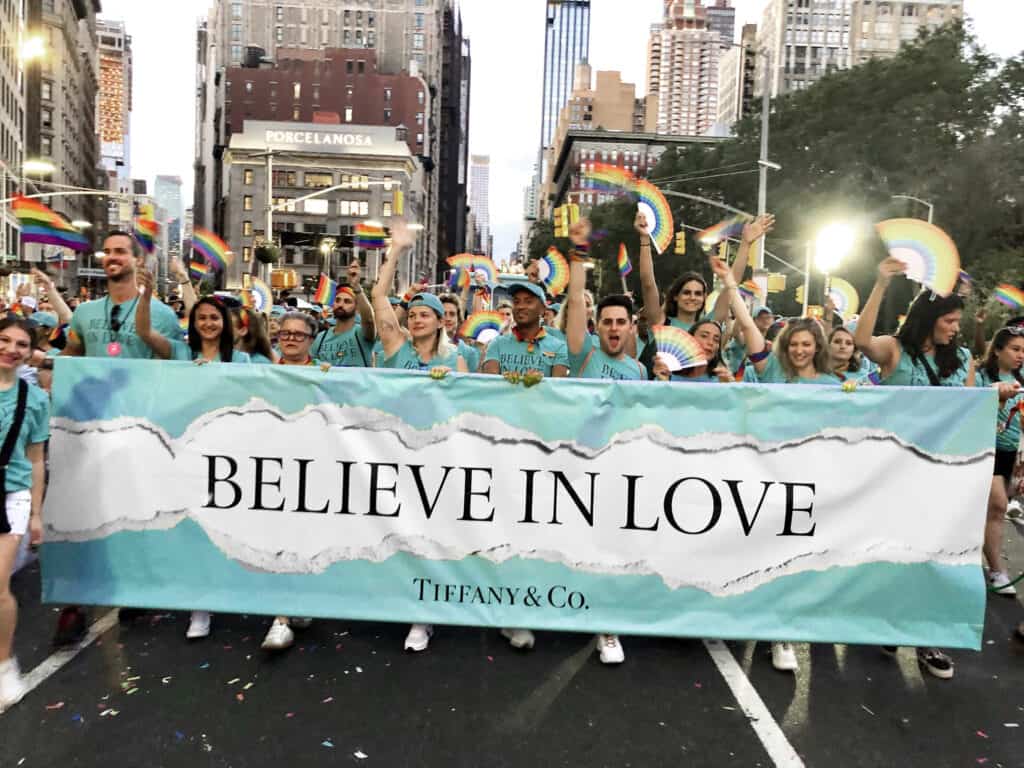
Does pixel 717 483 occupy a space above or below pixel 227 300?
below

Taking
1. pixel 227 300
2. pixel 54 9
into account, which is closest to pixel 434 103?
pixel 54 9

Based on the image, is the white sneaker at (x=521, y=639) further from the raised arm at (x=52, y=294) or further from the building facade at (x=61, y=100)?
the building facade at (x=61, y=100)

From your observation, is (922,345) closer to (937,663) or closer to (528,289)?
(937,663)

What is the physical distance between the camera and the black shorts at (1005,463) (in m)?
5.29

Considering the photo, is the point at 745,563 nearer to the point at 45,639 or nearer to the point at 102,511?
the point at 102,511

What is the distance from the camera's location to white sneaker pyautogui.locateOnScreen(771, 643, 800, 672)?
4.23 m

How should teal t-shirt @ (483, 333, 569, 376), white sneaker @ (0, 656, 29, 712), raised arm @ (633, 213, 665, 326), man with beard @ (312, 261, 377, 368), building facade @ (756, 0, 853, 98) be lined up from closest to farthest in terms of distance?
1. white sneaker @ (0, 656, 29, 712)
2. teal t-shirt @ (483, 333, 569, 376)
3. raised arm @ (633, 213, 665, 326)
4. man with beard @ (312, 261, 377, 368)
5. building facade @ (756, 0, 853, 98)

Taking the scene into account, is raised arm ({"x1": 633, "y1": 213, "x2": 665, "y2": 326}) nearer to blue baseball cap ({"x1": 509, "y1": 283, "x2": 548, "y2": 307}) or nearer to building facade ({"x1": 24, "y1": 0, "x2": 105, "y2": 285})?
blue baseball cap ({"x1": 509, "y1": 283, "x2": 548, "y2": 307})

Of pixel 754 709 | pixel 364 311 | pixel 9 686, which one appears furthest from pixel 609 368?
pixel 9 686

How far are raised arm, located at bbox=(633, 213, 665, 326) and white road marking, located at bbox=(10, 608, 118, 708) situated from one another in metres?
3.82

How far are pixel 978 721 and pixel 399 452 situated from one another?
115 inches

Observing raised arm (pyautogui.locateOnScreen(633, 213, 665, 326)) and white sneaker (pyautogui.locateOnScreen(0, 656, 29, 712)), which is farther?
raised arm (pyautogui.locateOnScreen(633, 213, 665, 326))

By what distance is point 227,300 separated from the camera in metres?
5.29

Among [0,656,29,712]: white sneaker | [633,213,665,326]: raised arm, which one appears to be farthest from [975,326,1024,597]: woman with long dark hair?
[0,656,29,712]: white sneaker
